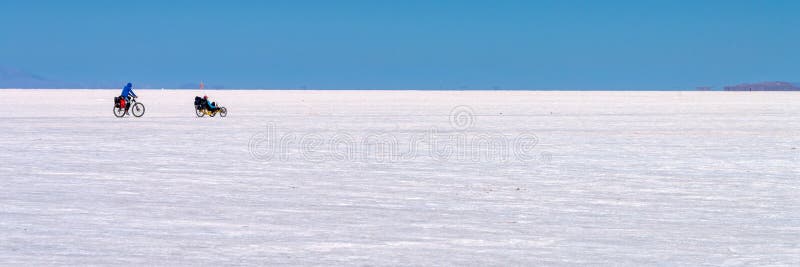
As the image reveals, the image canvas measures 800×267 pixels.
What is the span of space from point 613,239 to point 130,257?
2807 mm

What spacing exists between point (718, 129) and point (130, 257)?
1716 centimetres

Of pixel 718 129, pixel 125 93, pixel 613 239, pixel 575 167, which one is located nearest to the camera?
pixel 613 239

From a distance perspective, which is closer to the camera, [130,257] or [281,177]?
[130,257]

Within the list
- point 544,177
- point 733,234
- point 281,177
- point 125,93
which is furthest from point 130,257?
point 125,93

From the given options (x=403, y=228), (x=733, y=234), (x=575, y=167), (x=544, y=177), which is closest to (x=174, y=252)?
(x=403, y=228)

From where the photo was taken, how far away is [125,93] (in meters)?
27.4

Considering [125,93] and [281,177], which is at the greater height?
[125,93]

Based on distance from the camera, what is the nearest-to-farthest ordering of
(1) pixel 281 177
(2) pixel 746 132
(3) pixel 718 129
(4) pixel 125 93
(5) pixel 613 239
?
(5) pixel 613 239
(1) pixel 281 177
(2) pixel 746 132
(3) pixel 718 129
(4) pixel 125 93

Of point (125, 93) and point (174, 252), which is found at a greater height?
point (125, 93)

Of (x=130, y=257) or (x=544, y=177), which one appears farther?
(x=544, y=177)

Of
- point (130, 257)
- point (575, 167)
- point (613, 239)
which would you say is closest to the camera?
point (130, 257)

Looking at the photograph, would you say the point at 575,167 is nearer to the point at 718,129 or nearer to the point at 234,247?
the point at 234,247

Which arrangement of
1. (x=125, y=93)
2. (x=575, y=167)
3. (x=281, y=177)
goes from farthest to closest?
(x=125, y=93) < (x=575, y=167) < (x=281, y=177)

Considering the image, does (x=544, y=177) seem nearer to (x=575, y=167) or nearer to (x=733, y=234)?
(x=575, y=167)
